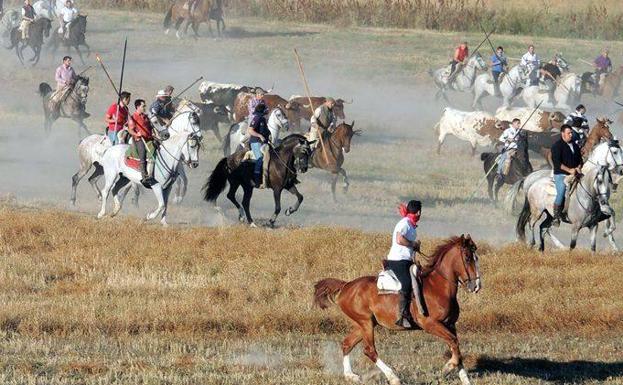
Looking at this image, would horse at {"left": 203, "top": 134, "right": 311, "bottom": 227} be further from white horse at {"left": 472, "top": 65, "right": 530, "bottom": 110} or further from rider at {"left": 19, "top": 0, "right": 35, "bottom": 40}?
rider at {"left": 19, "top": 0, "right": 35, "bottom": 40}

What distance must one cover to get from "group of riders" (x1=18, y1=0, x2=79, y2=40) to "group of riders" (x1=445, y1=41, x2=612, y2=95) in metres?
14.1

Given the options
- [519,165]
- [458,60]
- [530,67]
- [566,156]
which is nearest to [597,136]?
[519,165]

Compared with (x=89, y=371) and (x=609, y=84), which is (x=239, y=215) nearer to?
(x=89, y=371)

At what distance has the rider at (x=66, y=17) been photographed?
51688 millimetres

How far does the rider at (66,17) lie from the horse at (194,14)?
22.0 ft

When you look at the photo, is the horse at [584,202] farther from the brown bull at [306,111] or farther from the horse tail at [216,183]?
the brown bull at [306,111]

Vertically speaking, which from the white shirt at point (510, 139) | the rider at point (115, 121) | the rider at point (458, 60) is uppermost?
the rider at point (115, 121)

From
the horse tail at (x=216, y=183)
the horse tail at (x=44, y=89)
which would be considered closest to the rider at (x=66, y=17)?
the horse tail at (x=44, y=89)

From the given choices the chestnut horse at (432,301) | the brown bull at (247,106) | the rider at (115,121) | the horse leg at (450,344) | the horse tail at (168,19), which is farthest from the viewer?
the horse tail at (168,19)

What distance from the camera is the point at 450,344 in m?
13.9

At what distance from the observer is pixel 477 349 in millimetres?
16219

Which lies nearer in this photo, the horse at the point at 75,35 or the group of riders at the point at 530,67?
the group of riders at the point at 530,67

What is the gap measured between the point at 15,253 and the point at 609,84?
34.8 meters

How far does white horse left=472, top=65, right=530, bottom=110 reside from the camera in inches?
1874
